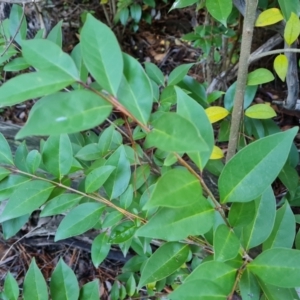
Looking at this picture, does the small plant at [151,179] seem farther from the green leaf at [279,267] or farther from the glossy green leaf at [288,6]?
the glossy green leaf at [288,6]

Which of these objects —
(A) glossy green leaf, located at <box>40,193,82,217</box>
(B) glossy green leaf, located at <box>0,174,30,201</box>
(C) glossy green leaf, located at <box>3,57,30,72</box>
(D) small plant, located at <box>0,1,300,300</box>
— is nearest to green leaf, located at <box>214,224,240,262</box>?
(D) small plant, located at <box>0,1,300,300</box>

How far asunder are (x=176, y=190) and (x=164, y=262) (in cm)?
30

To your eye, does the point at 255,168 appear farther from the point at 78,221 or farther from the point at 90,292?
the point at 90,292

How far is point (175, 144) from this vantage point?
0.52m

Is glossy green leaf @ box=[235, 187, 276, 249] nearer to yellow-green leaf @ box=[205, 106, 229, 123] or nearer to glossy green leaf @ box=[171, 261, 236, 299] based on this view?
glossy green leaf @ box=[171, 261, 236, 299]

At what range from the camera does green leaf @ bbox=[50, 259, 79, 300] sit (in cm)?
95

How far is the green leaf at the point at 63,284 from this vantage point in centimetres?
95

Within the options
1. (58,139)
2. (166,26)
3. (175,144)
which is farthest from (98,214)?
(166,26)

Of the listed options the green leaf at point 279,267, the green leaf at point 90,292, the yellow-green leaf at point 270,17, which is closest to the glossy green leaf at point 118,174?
the green leaf at point 90,292

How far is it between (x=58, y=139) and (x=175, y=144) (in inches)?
17.5

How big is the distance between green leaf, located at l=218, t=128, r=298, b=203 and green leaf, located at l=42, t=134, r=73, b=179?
1.21 ft

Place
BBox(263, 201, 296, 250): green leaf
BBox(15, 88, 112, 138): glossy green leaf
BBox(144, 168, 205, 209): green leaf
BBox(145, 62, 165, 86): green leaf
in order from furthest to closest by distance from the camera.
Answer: BBox(145, 62, 165, 86): green leaf, BBox(263, 201, 296, 250): green leaf, BBox(144, 168, 205, 209): green leaf, BBox(15, 88, 112, 138): glossy green leaf

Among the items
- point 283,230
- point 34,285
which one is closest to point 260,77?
point 283,230

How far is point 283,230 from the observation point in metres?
0.83
